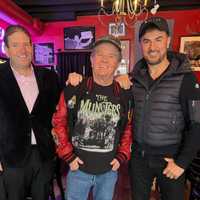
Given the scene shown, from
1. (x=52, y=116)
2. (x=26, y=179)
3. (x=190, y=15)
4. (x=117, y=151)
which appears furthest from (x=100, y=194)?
(x=190, y=15)

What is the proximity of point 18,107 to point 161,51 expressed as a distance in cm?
93

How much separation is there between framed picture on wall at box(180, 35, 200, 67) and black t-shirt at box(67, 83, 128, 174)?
416 cm

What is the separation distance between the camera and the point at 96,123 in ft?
5.03

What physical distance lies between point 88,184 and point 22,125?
21.1 inches

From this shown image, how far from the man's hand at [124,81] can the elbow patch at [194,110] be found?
1.26ft

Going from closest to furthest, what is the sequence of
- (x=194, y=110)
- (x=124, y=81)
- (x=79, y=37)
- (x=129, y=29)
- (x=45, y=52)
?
(x=194, y=110)
(x=124, y=81)
(x=129, y=29)
(x=79, y=37)
(x=45, y=52)

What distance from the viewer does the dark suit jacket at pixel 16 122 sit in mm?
1576

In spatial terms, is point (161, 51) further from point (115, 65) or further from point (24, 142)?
point (24, 142)

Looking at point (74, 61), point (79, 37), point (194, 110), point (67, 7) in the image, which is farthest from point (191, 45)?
point (194, 110)

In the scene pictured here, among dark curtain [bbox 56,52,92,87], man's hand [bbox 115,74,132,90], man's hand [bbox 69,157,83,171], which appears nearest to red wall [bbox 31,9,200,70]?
dark curtain [bbox 56,52,92,87]

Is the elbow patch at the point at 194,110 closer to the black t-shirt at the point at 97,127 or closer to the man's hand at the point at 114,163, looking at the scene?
the black t-shirt at the point at 97,127

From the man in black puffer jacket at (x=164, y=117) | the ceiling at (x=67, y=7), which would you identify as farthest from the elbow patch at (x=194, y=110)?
the ceiling at (x=67, y=7)

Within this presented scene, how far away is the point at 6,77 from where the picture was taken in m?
1.60

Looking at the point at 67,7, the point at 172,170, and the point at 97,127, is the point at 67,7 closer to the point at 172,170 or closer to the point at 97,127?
the point at 97,127
